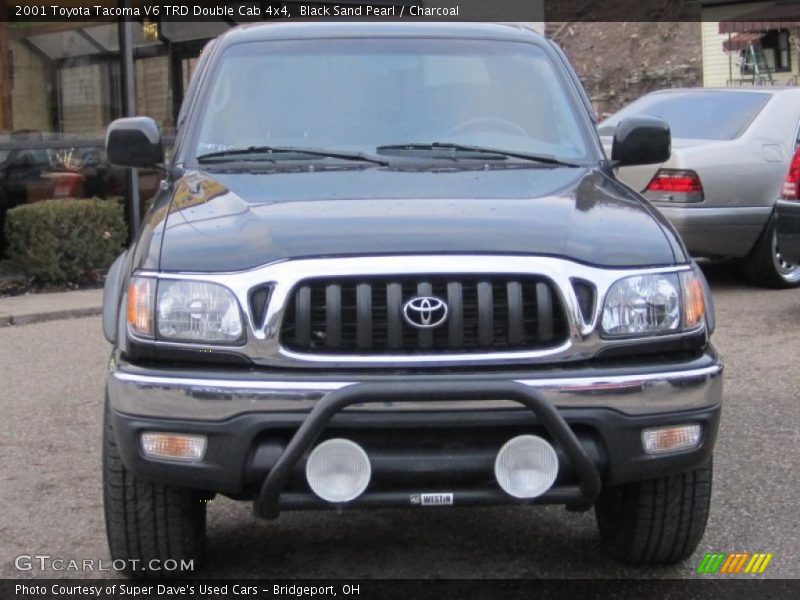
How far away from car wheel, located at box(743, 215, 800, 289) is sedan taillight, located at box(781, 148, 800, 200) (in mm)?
1500

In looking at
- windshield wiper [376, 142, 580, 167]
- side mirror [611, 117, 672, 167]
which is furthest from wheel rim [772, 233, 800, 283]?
windshield wiper [376, 142, 580, 167]

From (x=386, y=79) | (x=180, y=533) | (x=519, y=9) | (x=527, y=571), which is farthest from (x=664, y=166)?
(x=519, y=9)

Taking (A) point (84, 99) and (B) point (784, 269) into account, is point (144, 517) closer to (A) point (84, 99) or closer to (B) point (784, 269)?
(B) point (784, 269)

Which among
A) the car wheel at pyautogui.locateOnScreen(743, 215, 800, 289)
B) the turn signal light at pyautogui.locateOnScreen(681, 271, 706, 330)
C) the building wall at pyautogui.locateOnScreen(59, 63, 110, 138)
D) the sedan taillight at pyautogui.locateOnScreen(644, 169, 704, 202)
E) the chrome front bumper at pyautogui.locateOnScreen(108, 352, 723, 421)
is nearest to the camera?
the chrome front bumper at pyautogui.locateOnScreen(108, 352, 723, 421)

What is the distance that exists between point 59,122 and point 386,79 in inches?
320

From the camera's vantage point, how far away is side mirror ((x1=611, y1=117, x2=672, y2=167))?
4.82 metres

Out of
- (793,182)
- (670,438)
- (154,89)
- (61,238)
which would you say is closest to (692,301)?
(670,438)

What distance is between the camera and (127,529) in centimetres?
384

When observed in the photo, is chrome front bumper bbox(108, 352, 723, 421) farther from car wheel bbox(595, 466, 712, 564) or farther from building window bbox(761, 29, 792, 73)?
building window bbox(761, 29, 792, 73)

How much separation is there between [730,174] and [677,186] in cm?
51

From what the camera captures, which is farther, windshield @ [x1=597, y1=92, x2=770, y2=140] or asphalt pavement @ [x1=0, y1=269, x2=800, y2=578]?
windshield @ [x1=597, y1=92, x2=770, y2=140]

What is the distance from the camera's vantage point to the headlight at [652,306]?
3557 millimetres

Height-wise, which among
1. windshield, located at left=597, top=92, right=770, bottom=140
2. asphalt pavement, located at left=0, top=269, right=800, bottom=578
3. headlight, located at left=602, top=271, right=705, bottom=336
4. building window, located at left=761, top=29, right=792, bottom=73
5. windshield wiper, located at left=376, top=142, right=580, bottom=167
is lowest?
asphalt pavement, located at left=0, top=269, right=800, bottom=578

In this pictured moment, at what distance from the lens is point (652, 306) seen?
3604 millimetres
